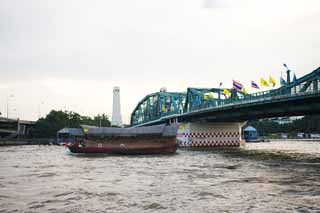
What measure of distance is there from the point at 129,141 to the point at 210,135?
25832 millimetres

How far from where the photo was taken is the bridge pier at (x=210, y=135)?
7769 centimetres

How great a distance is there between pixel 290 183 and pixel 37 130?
453ft

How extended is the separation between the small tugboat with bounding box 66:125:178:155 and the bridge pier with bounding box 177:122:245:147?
19.4m

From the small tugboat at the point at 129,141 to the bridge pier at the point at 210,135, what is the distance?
762 inches

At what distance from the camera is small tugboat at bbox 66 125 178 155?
189 feet

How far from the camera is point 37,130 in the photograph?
489 ft

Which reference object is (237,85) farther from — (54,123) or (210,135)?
(54,123)

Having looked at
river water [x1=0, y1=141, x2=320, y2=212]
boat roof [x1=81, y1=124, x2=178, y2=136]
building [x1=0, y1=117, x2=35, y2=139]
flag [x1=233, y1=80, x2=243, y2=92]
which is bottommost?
river water [x1=0, y1=141, x2=320, y2=212]

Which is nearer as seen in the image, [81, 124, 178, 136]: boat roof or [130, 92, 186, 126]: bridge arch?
[81, 124, 178, 136]: boat roof

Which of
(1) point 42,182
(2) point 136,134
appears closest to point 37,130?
(2) point 136,134

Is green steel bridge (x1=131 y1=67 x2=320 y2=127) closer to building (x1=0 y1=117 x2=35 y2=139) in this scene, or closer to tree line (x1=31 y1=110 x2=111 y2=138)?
tree line (x1=31 y1=110 x2=111 y2=138)

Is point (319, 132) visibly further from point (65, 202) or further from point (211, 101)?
point (65, 202)

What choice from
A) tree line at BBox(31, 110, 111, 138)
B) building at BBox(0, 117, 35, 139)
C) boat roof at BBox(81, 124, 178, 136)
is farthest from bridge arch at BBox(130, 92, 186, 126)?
building at BBox(0, 117, 35, 139)

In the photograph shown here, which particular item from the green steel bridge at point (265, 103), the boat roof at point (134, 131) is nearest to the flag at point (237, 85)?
the green steel bridge at point (265, 103)
